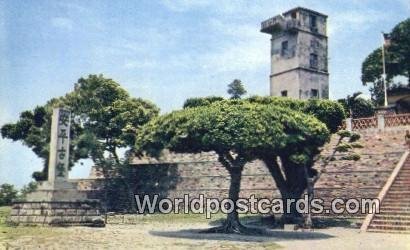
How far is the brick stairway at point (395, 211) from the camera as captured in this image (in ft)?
58.6

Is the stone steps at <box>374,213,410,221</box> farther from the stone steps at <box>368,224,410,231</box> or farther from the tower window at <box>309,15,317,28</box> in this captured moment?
the tower window at <box>309,15,317,28</box>

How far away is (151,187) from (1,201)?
11.4 meters

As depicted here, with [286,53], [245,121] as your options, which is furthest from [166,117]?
[286,53]

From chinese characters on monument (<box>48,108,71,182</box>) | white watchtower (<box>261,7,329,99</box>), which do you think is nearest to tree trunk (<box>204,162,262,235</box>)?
chinese characters on monument (<box>48,108,71,182</box>)

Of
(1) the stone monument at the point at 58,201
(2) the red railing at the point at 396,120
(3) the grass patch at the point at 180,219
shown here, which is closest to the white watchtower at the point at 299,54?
(2) the red railing at the point at 396,120

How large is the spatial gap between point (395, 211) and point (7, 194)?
27092 mm

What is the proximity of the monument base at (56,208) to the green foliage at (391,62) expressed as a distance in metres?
29.1

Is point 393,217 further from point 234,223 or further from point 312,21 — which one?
point 312,21

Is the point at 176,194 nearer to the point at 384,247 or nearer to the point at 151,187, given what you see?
the point at 151,187

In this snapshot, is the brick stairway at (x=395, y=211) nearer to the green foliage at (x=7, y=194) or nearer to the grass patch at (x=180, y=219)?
the grass patch at (x=180, y=219)

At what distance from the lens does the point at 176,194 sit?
31.5m

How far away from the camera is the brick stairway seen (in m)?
17.9

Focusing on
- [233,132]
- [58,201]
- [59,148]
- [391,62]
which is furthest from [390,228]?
[391,62]

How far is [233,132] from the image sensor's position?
15.9 metres
